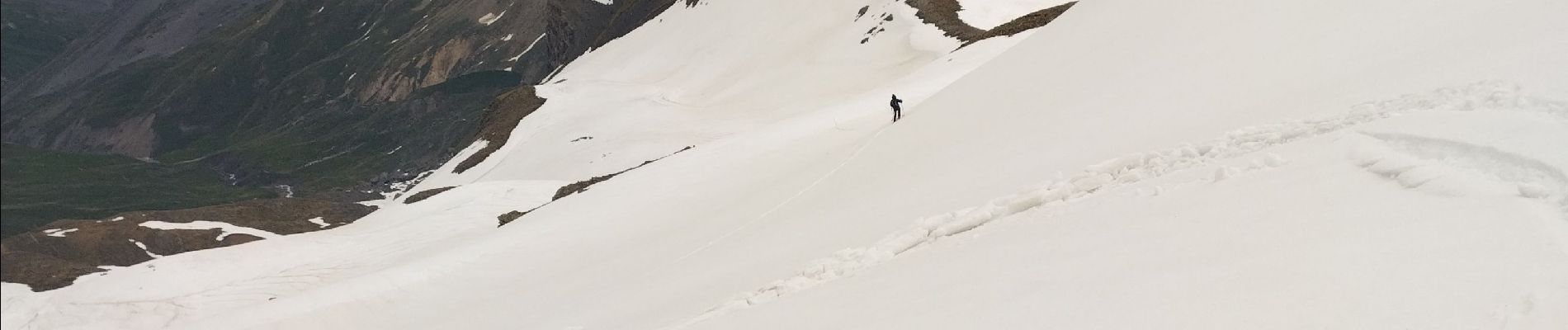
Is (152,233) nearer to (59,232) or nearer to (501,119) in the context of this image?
(59,232)

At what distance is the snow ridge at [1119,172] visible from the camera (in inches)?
431

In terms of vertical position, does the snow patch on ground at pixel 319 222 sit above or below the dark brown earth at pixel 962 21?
below

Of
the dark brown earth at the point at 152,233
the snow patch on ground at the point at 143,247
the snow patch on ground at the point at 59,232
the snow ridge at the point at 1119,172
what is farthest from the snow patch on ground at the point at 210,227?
the snow ridge at the point at 1119,172

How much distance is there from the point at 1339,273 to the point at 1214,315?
3.46 feet

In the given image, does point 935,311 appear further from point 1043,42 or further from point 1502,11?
point 1043,42

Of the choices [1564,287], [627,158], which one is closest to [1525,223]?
[1564,287]

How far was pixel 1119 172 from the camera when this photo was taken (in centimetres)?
1267

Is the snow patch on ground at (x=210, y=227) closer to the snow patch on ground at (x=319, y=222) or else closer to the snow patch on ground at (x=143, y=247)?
the snow patch on ground at (x=143, y=247)

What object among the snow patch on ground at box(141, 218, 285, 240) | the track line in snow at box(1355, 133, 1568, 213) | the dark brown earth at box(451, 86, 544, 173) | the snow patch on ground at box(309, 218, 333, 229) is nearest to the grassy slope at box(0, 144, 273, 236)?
the dark brown earth at box(451, 86, 544, 173)

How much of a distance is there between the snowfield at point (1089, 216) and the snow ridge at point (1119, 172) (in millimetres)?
44

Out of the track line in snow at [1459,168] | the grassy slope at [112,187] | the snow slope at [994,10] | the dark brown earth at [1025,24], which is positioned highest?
the grassy slope at [112,187]

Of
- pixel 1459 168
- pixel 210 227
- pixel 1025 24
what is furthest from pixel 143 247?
pixel 1459 168

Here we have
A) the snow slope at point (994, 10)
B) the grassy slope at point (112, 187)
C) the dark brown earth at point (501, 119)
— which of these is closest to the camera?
the snow slope at point (994, 10)

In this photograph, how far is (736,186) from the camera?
2333 cm
